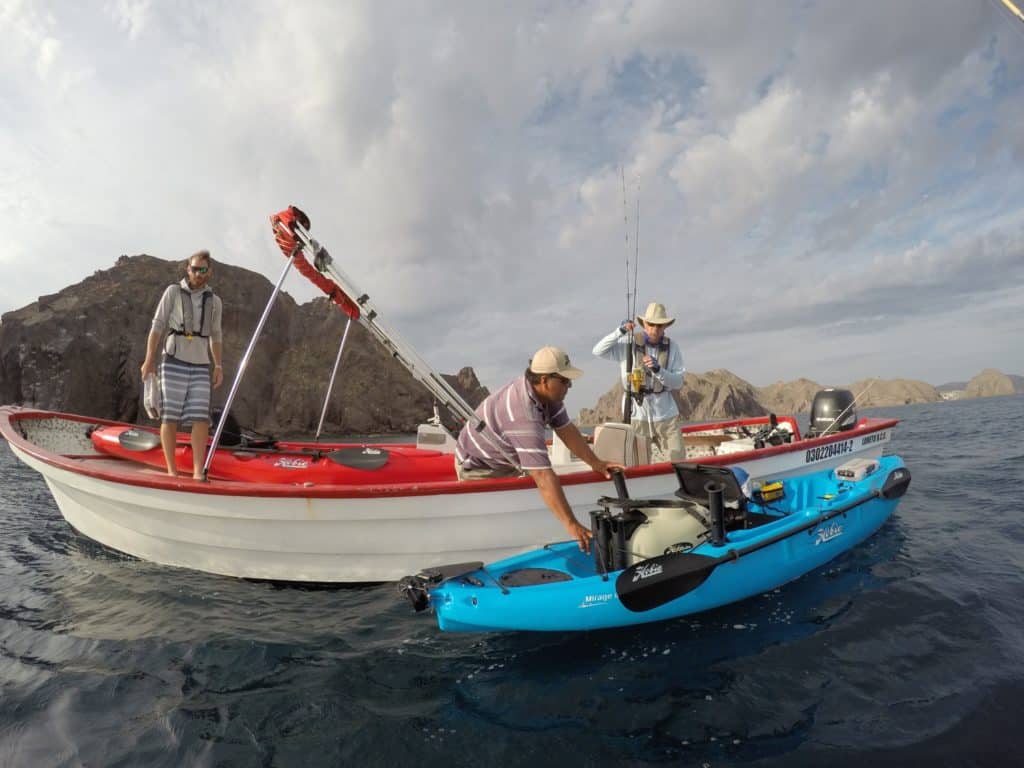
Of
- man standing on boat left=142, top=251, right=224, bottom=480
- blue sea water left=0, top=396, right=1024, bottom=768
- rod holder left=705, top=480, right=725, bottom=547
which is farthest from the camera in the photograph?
man standing on boat left=142, top=251, right=224, bottom=480

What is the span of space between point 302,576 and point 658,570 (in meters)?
3.69

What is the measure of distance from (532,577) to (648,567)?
96 centimetres

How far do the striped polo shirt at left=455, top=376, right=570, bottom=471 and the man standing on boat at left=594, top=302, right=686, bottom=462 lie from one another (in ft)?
7.55

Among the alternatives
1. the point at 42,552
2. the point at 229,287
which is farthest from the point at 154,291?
the point at 42,552

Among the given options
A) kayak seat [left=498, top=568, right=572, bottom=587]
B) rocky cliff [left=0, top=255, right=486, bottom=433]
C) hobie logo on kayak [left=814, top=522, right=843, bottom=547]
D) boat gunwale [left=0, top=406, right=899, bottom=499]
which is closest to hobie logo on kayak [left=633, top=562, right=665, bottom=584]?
kayak seat [left=498, top=568, right=572, bottom=587]

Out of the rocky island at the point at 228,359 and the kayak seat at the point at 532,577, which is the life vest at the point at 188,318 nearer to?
the kayak seat at the point at 532,577

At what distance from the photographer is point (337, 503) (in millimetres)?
4836

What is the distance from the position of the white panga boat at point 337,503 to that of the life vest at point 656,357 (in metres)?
0.92

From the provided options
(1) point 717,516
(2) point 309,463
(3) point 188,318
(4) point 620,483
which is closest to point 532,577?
(4) point 620,483

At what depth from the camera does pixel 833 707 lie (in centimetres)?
300

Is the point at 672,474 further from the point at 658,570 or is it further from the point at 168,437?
the point at 168,437

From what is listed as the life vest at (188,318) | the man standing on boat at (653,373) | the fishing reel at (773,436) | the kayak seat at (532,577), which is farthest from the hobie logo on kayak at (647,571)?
the life vest at (188,318)

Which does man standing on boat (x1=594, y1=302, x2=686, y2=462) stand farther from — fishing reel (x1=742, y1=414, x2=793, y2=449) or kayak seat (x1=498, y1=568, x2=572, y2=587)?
kayak seat (x1=498, y1=568, x2=572, y2=587)

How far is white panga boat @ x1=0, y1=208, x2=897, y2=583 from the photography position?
4.86 meters
